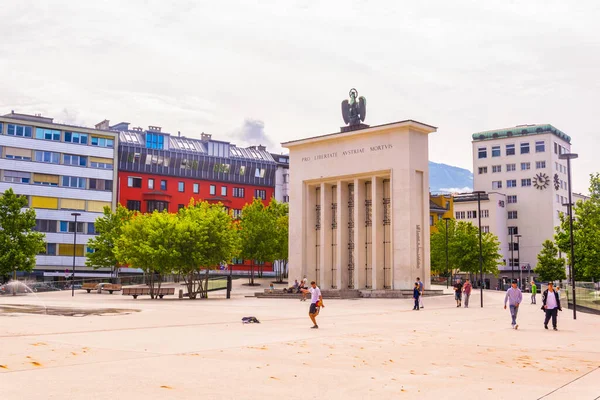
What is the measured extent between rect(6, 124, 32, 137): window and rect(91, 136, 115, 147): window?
843 centimetres

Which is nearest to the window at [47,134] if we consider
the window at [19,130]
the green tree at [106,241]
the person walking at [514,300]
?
the window at [19,130]

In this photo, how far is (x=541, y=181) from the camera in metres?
121

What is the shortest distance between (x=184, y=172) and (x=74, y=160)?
55.6 feet

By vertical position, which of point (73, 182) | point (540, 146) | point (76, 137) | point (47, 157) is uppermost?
point (540, 146)

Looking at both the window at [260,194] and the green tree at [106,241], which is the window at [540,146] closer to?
the window at [260,194]

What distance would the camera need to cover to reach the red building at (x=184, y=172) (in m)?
94.2

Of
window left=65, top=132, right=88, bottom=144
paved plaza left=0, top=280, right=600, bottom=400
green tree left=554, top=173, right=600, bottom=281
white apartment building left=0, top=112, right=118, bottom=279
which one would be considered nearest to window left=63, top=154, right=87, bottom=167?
white apartment building left=0, top=112, right=118, bottom=279

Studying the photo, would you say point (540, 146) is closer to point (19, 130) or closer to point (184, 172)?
point (184, 172)

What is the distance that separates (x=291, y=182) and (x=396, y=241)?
1342 cm

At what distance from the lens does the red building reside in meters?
94.2

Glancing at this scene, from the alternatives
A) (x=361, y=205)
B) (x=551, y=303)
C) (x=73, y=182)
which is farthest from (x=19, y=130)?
(x=551, y=303)

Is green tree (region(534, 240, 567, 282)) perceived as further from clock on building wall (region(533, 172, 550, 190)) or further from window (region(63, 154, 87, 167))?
window (region(63, 154, 87, 167))

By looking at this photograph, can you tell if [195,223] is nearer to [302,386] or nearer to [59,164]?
[302,386]

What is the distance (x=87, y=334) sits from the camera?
18.8 metres
